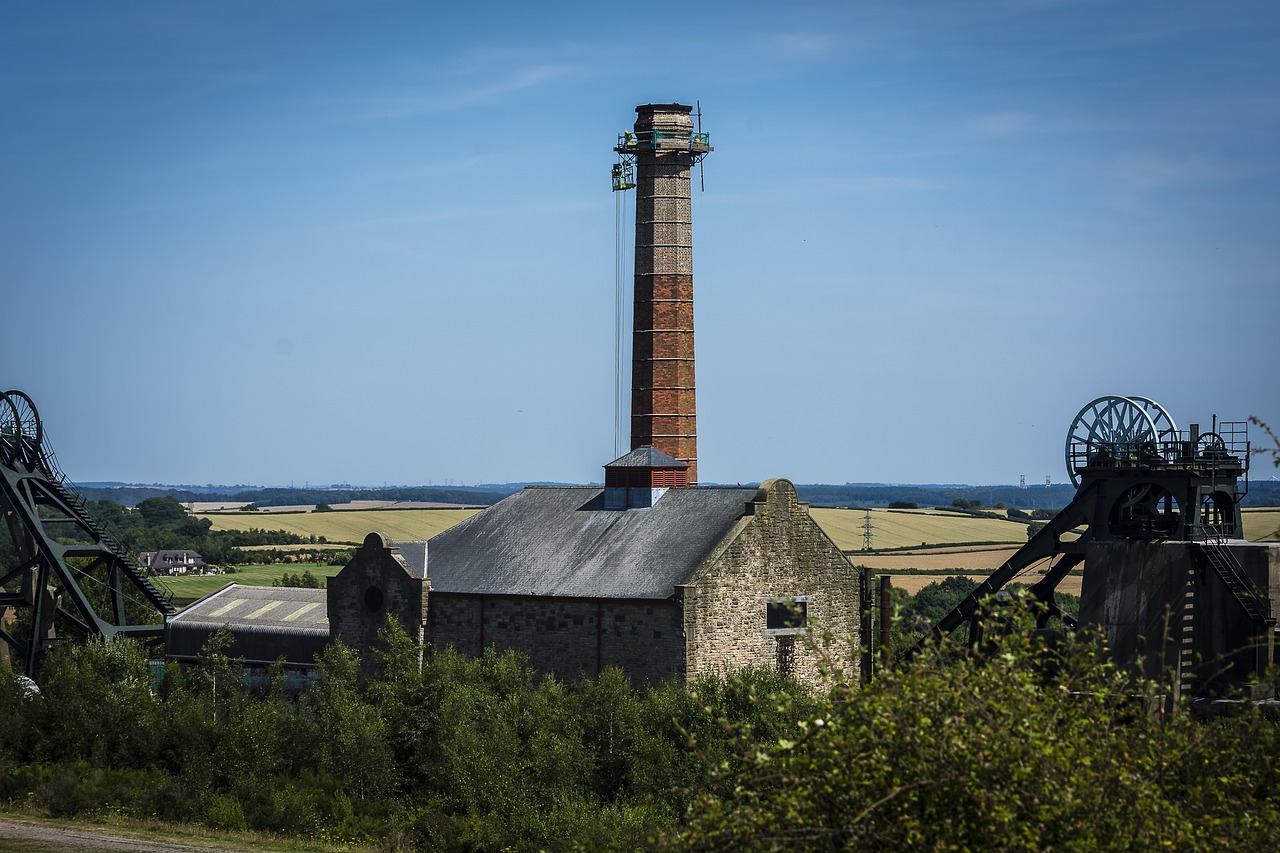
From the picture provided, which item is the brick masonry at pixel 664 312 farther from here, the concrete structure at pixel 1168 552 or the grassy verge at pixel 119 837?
the grassy verge at pixel 119 837

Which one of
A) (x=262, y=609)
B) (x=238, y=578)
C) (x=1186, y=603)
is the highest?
(x=1186, y=603)

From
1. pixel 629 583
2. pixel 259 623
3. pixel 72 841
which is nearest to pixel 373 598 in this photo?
pixel 259 623

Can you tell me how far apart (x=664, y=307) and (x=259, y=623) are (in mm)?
16162

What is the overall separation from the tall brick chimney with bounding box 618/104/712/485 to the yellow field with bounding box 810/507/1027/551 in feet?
237

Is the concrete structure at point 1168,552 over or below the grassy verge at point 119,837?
over

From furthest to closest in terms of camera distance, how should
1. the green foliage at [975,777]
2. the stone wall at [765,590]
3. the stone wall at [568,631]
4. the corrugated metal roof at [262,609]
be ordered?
the corrugated metal roof at [262,609]
the stone wall at [568,631]
the stone wall at [765,590]
the green foliage at [975,777]

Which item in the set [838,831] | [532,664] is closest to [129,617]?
[532,664]

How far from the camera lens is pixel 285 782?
115 feet

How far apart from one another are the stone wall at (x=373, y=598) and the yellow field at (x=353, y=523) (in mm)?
83167

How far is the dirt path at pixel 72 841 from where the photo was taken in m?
31.2

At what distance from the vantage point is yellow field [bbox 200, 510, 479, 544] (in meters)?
135

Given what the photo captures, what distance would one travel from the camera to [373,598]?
41.3 metres

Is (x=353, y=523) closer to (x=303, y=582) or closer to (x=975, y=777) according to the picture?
(x=303, y=582)

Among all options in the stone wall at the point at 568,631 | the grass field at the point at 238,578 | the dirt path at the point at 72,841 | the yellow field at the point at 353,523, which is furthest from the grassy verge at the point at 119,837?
the yellow field at the point at 353,523
